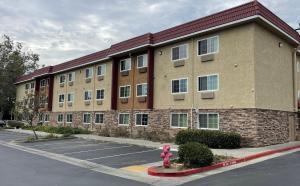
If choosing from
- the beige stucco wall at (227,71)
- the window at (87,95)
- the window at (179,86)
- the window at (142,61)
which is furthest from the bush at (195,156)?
the window at (87,95)

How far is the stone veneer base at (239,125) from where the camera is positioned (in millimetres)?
21547

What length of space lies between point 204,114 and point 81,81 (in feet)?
66.8

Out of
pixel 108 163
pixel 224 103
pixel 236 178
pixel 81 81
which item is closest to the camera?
pixel 236 178

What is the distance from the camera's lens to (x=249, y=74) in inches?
865

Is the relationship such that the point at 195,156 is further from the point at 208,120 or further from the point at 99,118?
the point at 99,118

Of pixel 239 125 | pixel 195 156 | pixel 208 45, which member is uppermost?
pixel 208 45

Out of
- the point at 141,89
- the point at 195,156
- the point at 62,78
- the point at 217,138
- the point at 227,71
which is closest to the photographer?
the point at 195,156

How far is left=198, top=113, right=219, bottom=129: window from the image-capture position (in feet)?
77.0

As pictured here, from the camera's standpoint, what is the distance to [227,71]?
2331 cm

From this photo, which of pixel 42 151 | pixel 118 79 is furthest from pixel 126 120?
pixel 42 151

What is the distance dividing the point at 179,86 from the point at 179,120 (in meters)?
2.57

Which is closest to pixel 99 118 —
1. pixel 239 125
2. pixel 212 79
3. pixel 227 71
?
pixel 212 79

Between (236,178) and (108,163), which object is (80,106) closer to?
(108,163)

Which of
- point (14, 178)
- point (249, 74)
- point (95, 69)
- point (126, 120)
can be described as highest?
point (95, 69)
